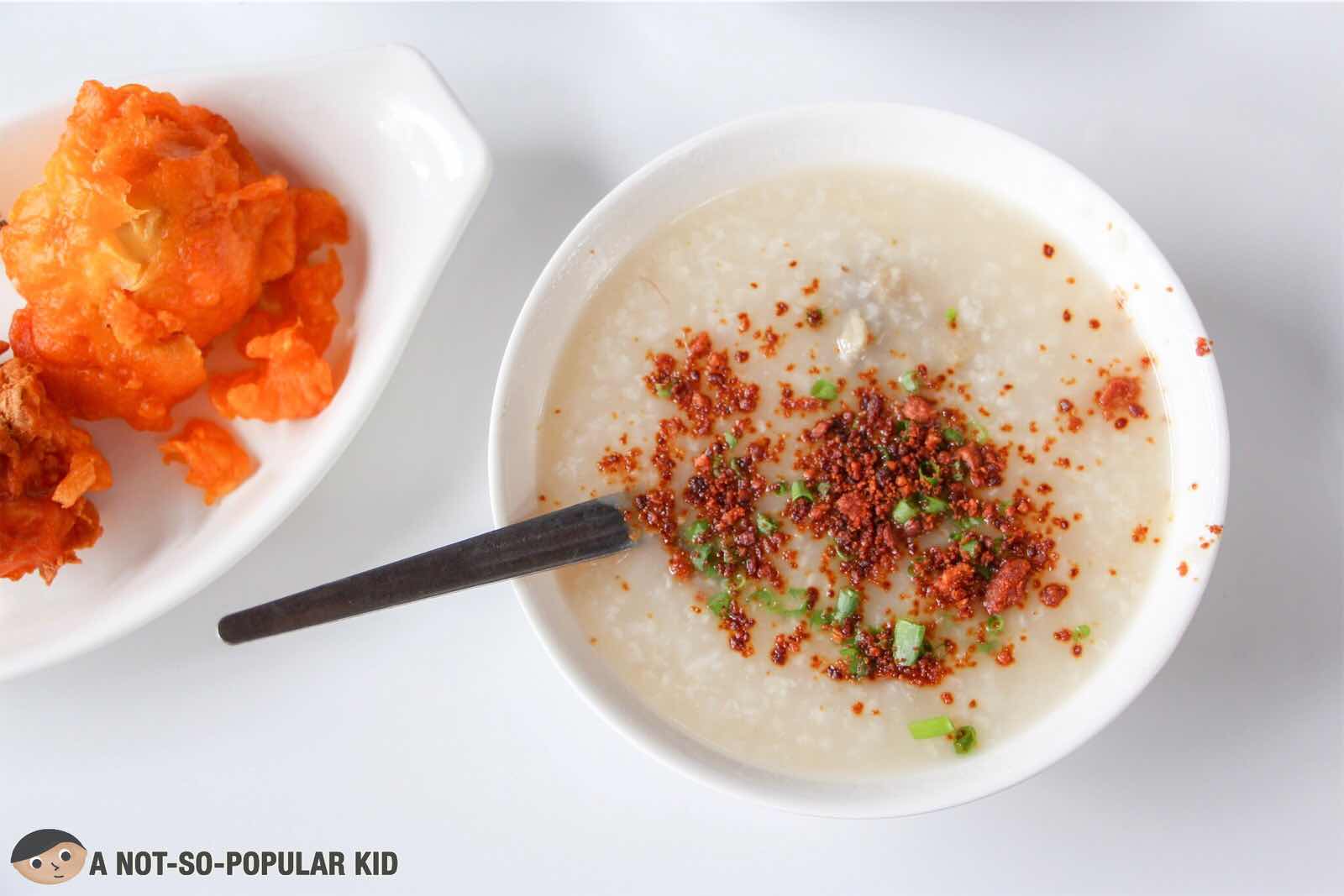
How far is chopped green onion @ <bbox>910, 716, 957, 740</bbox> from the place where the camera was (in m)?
1.61

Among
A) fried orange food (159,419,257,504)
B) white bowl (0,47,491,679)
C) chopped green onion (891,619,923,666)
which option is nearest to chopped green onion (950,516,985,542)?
chopped green onion (891,619,923,666)

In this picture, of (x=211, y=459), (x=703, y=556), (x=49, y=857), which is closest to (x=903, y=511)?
(x=703, y=556)

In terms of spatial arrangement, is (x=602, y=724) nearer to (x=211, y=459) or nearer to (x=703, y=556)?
(x=703, y=556)

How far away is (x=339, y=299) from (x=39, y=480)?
1.91ft

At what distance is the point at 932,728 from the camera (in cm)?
162

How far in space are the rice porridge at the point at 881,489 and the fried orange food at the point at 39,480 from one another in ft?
2.77

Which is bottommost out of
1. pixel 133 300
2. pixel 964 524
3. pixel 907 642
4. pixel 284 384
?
pixel 907 642

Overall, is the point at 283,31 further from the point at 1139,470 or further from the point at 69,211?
the point at 1139,470

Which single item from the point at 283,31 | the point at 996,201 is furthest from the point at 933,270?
the point at 283,31

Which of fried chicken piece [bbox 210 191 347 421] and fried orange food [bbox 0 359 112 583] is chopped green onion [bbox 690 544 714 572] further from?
fried orange food [bbox 0 359 112 583]

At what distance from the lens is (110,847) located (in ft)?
6.34

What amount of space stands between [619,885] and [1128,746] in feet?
3.06

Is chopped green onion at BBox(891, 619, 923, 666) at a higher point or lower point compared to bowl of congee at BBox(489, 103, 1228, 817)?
lower

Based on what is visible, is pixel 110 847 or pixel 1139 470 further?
pixel 110 847
